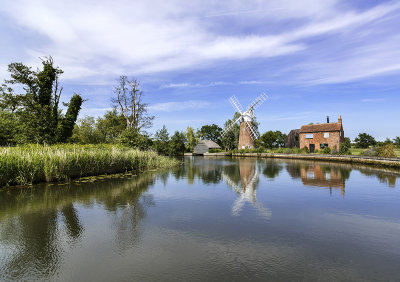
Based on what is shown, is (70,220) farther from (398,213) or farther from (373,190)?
(373,190)

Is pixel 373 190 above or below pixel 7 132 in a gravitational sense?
below

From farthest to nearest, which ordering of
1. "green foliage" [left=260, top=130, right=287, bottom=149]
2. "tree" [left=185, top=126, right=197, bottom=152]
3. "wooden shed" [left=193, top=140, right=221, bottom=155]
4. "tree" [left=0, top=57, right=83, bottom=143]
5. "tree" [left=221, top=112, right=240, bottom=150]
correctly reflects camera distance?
"tree" [left=185, top=126, right=197, bottom=152], "wooden shed" [left=193, top=140, right=221, bottom=155], "tree" [left=221, top=112, right=240, bottom=150], "green foliage" [left=260, top=130, right=287, bottom=149], "tree" [left=0, top=57, right=83, bottom=143]

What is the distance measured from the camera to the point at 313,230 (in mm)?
7047

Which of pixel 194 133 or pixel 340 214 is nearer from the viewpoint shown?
pixel 340 214

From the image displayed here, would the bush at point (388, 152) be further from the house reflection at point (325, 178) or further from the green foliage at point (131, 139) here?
the green foliage at point (131, 139)

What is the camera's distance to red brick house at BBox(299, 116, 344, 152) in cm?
4556

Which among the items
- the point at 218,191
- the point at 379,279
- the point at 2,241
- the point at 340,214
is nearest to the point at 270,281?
the point at 379,279

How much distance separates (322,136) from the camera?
4700cm

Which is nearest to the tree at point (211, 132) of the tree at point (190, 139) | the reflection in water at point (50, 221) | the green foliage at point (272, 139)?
the tree at point (190, 139)

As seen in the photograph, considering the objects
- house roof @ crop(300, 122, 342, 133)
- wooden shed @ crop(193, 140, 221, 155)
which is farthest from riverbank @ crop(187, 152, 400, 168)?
wooden shed @ crop(193, 140, 221, 155)

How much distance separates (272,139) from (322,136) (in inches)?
729

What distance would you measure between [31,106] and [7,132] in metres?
5.78

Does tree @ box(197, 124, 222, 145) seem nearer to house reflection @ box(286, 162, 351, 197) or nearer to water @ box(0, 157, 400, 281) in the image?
house reflection @ box(286, 162, 351, 197)

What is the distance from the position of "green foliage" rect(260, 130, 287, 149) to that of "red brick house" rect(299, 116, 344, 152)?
11663mm
